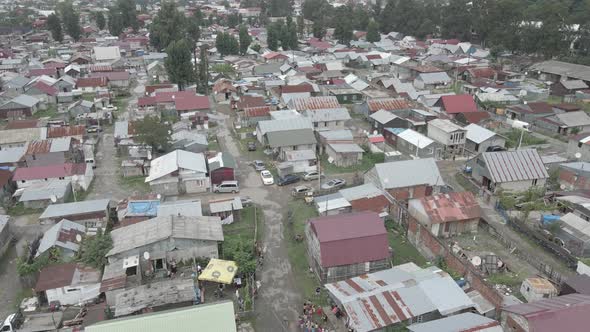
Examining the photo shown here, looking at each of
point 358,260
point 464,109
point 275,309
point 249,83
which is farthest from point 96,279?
point 249,83

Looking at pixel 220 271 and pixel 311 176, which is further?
pixel 311 176

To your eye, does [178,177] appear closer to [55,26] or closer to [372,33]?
[372,33]

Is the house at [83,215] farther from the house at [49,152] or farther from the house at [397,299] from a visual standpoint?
the house at [397,299]

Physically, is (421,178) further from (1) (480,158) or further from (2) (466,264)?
(2) (466,264)

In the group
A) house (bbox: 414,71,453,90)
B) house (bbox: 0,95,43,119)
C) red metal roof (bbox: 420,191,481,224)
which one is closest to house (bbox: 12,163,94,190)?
house (bbox: 0,95,43,119)

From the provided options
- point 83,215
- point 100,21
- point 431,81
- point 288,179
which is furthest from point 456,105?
point 100,21

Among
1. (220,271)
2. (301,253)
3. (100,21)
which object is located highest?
(100,21)

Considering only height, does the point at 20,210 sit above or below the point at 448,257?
below

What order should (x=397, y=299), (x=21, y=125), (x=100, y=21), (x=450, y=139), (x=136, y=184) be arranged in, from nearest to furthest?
1. (x=397, y=299)
2. (x=136, y=184)
3. (x=450, y=139)
4. (x=21, y=125)
5. (x=100, y=21)
